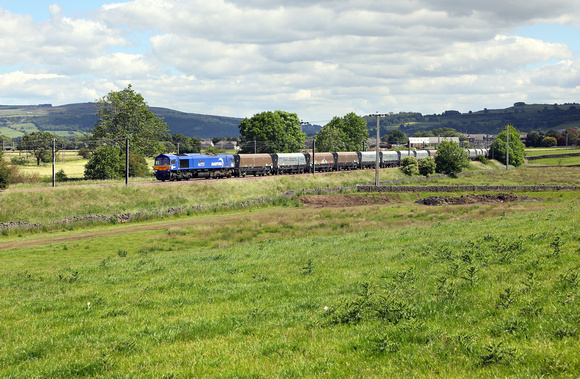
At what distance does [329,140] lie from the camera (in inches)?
5192

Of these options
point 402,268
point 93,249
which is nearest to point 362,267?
point 402,268

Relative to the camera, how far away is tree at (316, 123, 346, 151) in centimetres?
13175

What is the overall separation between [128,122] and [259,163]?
35033 millimetres

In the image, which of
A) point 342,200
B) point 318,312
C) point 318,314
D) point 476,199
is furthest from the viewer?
point 342,200

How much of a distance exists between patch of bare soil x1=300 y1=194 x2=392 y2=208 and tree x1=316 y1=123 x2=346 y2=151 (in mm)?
65744

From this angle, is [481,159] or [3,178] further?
[481,159]

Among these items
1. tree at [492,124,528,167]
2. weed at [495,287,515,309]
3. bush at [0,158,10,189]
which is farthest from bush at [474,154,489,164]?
weed at [495,287,515,309]

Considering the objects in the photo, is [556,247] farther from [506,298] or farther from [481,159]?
[481,159]

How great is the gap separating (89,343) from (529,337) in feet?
30.1

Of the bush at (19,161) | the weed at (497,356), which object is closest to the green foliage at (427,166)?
the bush at (19,161)

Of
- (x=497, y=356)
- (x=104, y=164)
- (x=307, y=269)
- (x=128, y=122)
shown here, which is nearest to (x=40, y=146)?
(x=128, y=122)

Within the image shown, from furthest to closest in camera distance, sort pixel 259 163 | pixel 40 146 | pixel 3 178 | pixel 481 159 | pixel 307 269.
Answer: pixel 481 159 → pixel 40 146 → pixel 259 163 → pixel 3 178 → pixel 307 269

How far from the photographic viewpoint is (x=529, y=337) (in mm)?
8320

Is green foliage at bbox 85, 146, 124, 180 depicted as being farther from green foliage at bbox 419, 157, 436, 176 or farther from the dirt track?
green foliage at bbox 419, 157, 436, 176
